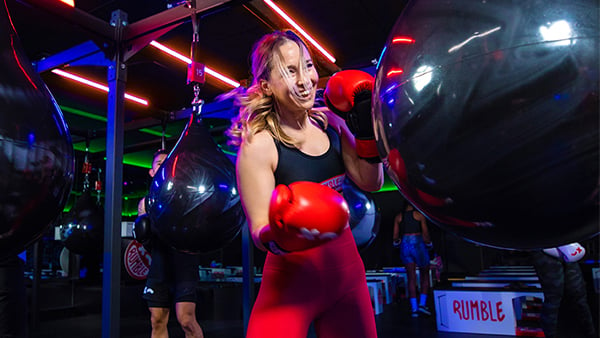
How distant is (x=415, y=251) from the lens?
17.8ft

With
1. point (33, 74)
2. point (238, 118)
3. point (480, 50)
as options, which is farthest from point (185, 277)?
point (480, 50)

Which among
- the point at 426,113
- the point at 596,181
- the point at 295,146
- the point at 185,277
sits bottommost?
the point at 185,277

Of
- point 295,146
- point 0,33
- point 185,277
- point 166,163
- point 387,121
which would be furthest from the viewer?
point 185,277

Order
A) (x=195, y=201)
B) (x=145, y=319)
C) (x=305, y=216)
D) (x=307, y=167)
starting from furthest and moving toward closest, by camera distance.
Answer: (x=145, y=319) < (x=195, y=201) < (x=307, y=167) < (x=305, y=216)

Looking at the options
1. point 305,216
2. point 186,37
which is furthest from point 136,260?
point 305,216

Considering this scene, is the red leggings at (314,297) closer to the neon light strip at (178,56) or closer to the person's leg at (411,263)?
the neon light strip at (178,56)

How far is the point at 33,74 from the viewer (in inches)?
48.6

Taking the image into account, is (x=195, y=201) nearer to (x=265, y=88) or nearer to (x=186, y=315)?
(x=265, y=88)

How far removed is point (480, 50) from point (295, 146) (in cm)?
83

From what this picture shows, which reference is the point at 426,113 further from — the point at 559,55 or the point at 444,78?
the point at 559,55

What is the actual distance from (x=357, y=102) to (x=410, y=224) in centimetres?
462

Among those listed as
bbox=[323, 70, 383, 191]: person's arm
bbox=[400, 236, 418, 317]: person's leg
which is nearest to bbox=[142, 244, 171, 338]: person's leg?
bbox=[323, 70, 383, 191]: person's arm

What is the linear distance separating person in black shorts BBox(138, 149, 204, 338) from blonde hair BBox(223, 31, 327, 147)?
1893 mm

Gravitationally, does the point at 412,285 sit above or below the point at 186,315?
below
